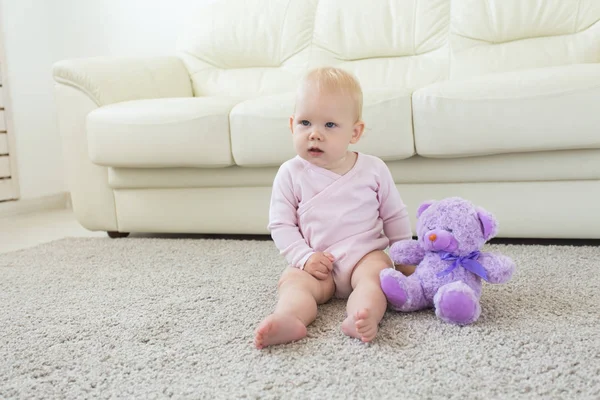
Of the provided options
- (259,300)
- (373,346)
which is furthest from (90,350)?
(373,346)

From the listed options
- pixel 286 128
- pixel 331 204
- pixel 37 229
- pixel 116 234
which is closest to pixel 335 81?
pixel 331 204

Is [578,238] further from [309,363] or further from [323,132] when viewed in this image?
[309,363]

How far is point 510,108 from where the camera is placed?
62.2 inches

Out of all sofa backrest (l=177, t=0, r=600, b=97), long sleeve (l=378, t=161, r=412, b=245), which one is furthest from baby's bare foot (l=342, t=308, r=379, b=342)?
sofa backrest (l=177, t=0, r=600, b=97)

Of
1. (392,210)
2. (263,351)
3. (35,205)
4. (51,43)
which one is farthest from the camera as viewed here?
(51,43)

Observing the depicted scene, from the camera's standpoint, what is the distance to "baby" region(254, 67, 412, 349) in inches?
46.9

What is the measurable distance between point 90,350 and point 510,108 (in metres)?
1.17

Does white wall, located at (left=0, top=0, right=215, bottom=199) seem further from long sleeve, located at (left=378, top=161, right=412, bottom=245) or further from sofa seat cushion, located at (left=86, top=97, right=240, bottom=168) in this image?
long sleeve, located at (left=378, top=161, right=412, bottom=245)

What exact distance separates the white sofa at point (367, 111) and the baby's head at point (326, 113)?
19.5 inches

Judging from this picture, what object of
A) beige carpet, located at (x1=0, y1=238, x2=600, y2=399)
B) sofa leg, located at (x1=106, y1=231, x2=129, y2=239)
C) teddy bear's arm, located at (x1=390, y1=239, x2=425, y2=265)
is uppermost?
teddy bear's arm, located at (x1=390, y1=239, x2=425, y2=265)

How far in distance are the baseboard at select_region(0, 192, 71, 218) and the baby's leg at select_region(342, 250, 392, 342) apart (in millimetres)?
2365

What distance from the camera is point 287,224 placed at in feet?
4.18

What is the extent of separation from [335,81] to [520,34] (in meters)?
1.38

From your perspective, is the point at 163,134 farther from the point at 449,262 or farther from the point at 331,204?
the point at 449,262
